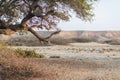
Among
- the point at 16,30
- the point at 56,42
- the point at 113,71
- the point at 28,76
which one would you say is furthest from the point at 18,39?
the point at 56,42

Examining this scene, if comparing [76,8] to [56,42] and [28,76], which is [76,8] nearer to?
[28,76]

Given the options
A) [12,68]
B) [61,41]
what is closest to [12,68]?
[12,68]

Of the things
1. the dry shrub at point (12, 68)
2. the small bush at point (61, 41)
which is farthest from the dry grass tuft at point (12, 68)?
the small bush at point (61, 41)

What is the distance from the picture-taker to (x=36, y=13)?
28688 mm

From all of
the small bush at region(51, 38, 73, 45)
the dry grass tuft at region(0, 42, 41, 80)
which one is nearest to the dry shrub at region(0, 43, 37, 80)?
the dry grass tuft at region(0, 42, 41, 80)

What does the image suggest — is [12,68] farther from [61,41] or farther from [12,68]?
[61,41]

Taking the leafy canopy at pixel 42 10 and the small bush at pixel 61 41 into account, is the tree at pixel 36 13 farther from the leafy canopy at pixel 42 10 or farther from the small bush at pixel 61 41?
the small bush at pixel 61 41

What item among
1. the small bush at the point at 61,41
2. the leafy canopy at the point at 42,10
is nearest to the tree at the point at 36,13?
the leafy canopy at the point at 42,10

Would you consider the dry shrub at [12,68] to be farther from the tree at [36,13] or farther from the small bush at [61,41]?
the small bush at [61,41]

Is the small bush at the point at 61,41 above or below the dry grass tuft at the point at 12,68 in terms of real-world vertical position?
below

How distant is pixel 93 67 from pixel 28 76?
6.68 metres

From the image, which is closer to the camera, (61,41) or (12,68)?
(12,68)

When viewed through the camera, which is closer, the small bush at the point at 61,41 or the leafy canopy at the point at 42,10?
the leafy canopy at the point at 42,10

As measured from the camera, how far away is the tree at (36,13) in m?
28.7
